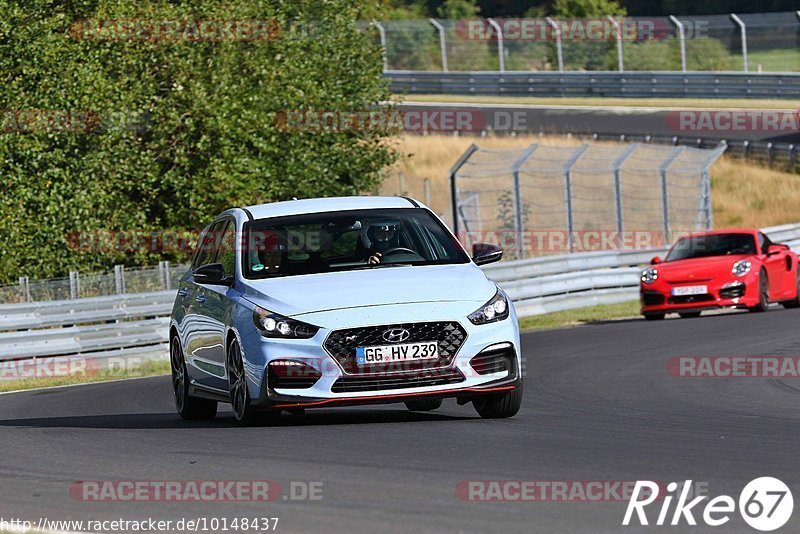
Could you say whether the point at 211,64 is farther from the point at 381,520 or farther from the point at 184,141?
the point at 381,520

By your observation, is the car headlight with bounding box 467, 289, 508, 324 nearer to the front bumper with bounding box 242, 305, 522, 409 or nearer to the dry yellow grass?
the front bumper with bounding box 242, 305, 522, 409

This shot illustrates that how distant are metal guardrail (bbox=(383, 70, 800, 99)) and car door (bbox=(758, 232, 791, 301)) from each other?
2353 centimetres

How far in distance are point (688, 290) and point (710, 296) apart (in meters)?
0.33

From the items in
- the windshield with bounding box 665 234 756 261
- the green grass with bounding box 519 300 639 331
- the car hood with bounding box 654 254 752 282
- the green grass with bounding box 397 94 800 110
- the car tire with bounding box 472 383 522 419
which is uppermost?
the car tire with bounding box 472 383 522 419

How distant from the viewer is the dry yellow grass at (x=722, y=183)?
40.5 meters

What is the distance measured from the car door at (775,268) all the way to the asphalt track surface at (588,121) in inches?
810

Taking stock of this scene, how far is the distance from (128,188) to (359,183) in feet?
26.6

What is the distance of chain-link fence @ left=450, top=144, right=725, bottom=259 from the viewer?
29.0m

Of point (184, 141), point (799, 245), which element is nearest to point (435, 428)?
point (184, 141)

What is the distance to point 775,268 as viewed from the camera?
76.7 ft

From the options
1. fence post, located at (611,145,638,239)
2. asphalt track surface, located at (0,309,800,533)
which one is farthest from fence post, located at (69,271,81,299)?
fence post, located at (611,145,638,239)

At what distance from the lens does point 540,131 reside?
1887 inches

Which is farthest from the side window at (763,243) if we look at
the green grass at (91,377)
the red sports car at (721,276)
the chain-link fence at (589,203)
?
the green grass at (91,377)

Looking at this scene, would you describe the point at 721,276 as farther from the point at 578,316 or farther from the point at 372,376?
the point at 372,376
